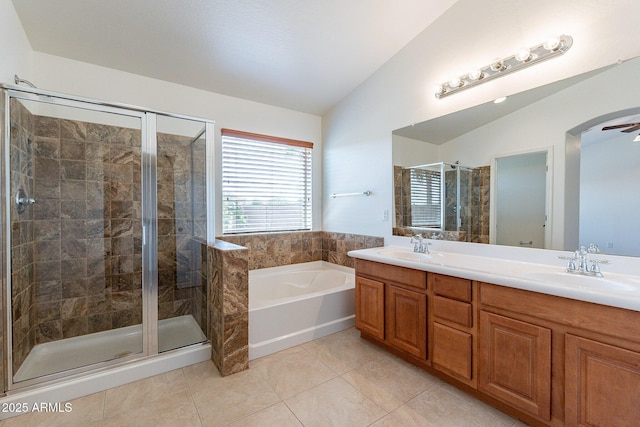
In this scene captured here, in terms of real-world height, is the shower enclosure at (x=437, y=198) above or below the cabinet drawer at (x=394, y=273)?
above

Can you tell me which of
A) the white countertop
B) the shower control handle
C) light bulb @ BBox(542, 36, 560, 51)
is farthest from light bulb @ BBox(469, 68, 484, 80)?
the shower control handle

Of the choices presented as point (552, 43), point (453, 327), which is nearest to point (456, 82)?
point (552, 43)

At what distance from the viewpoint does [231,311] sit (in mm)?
1926

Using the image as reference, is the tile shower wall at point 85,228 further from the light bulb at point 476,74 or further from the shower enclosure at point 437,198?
the light bulb at point 476,74

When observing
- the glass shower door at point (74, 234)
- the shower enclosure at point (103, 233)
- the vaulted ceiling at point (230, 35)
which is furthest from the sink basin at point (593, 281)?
the glass shower door at point (74, 234)

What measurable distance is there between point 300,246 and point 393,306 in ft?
5.31

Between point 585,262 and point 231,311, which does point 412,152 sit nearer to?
point 585,262

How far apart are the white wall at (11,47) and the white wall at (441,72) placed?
9.04 feet

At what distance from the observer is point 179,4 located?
1.87 meters

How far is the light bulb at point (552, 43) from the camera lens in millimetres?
1618

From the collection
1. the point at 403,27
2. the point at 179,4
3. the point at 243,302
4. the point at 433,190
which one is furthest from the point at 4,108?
the point at 433,190

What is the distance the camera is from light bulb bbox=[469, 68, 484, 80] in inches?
78.2

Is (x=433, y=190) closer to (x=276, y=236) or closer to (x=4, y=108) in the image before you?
(x=276, y=236)

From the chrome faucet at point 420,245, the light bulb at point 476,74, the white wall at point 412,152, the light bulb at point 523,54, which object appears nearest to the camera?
the light bulb at point 523,54
